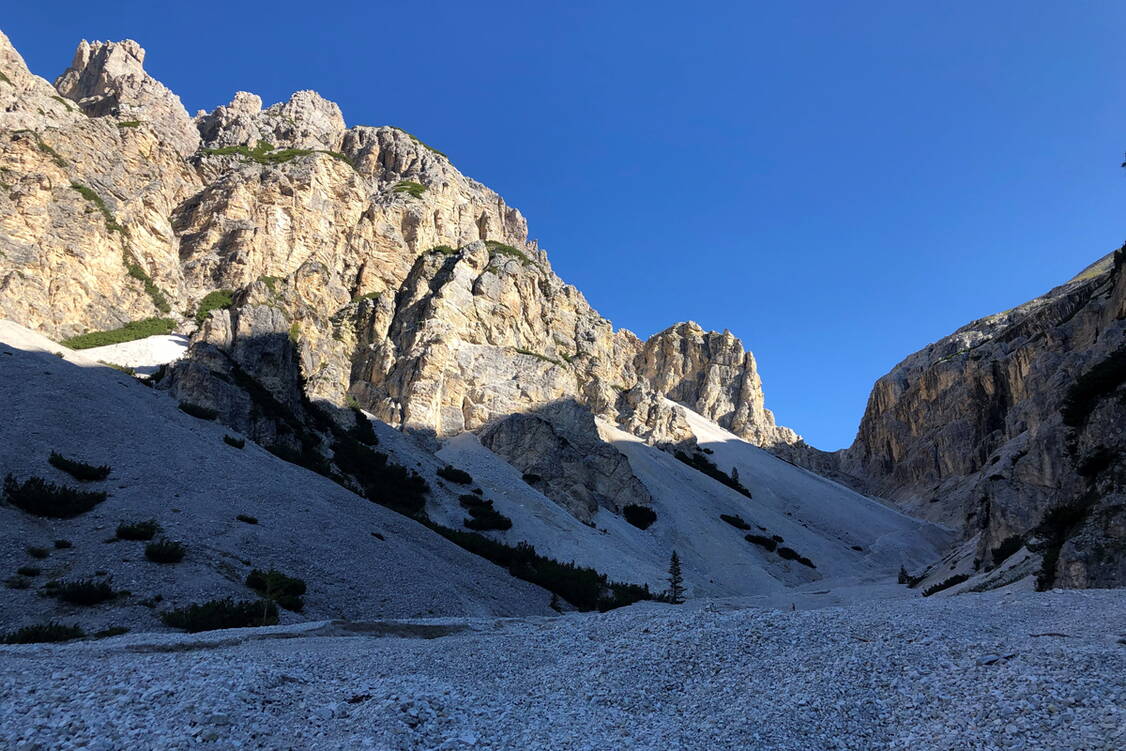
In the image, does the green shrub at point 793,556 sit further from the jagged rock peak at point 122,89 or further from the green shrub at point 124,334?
the jagged rock peak at point 122,89

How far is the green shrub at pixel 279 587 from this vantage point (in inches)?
601

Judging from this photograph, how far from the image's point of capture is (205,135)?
102m

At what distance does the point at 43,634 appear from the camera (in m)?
10.7

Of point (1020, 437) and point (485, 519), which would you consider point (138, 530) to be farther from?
point (1020, 437)

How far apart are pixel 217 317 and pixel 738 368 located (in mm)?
105934

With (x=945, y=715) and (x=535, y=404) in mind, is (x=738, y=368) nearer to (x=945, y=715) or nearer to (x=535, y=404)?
(x=535, y=404)

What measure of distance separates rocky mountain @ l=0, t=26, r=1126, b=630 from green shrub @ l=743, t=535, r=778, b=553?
0.92 feet

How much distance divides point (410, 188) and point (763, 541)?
71797mm

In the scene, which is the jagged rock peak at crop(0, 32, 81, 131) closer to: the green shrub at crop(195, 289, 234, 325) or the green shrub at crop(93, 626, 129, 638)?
the green shrub at crop(195, 289, 234, 325)

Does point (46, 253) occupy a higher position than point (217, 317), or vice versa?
point (46, 253)

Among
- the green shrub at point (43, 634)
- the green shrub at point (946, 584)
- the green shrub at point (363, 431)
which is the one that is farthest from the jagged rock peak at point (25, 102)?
the green shrub at point (946, 584)

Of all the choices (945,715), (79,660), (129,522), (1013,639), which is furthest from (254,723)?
(129,522)

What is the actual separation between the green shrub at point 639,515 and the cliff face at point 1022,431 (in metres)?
22.0

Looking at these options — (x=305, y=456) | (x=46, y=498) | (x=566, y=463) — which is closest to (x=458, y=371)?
(x=566, y=463)
